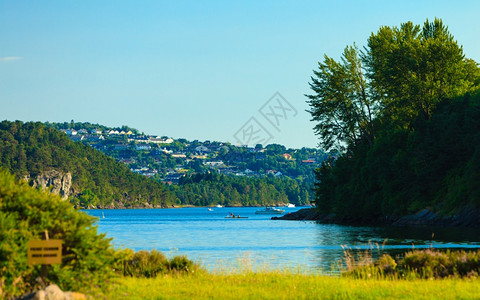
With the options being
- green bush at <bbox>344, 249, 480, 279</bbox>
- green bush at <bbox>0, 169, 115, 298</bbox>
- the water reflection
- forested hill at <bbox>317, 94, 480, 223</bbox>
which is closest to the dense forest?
→ forested hill at <bbox>317, 94, 480, 223</bbox>

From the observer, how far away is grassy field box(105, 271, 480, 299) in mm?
16547

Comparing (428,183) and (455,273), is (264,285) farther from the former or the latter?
(428,183)

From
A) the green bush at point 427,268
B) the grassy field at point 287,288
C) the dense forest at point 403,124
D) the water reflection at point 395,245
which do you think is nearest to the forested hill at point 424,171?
the dense forest at point 403,124

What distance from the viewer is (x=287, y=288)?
59.5 feet

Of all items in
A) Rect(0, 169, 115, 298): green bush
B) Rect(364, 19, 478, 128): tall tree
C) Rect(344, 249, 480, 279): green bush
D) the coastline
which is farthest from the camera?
Rect(364, 19, 478, 128): tall tree

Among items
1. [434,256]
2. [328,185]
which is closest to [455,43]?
[328,185]

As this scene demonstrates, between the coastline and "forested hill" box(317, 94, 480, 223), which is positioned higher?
"forested hill" box(317, 94, 480, 223)

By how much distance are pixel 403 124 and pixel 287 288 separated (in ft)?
203

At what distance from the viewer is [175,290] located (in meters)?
17.8

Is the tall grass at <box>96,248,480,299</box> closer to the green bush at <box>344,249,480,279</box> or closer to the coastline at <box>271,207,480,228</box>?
the green bush at <box>344,249,480,279</box>

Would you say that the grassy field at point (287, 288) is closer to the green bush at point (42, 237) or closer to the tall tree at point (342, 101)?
the green bush at point (42, 237)

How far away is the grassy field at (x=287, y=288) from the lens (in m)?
16.5

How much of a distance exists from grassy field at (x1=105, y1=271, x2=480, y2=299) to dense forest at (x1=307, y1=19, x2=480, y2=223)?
4106 centimetres

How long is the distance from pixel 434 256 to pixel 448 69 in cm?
5372
